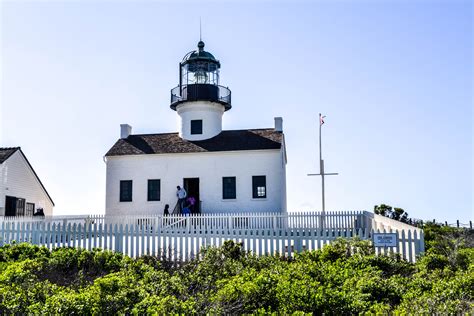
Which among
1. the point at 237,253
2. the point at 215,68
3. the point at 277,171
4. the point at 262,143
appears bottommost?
the point at 237,253

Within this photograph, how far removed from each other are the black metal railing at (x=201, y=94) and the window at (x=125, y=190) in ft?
17.6

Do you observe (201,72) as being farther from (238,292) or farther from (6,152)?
(238,292)

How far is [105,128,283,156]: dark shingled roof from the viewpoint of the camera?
24.1 metres

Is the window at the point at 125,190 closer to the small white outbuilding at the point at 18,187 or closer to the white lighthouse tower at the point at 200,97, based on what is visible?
the white lighthouse tower at the point at 200,97

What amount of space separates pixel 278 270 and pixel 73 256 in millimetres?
5019

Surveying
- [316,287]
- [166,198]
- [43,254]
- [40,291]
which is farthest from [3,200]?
[316,287]

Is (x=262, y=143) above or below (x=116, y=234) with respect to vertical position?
above

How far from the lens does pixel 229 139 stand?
25266mm

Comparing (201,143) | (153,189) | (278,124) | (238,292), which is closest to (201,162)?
(201,143)

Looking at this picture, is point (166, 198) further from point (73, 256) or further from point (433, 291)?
point (433, 291)

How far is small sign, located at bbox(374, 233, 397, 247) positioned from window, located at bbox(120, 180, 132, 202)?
1633cm

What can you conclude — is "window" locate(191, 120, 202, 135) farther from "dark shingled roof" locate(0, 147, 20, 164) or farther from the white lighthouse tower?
"dark shingled roof" locate(0, 147, 20, 164)

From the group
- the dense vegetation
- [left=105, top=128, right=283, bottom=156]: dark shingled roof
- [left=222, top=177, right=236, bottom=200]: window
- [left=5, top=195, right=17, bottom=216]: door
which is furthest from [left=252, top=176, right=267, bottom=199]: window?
the dense vegetation

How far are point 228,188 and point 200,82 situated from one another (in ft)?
21.6
